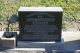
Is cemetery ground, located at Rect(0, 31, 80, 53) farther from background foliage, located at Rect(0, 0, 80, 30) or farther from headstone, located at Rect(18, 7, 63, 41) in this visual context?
background foliage, located at Rect(0, 0, 80, 30)

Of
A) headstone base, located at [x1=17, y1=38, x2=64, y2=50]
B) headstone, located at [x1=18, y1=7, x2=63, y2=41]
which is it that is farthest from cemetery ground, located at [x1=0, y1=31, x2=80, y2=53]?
headstone, located at [x1=18, y1=7, x2=63, y2=41]

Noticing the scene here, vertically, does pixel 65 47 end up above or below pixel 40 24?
below

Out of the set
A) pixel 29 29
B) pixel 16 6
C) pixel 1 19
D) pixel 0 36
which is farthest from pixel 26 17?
pixel 16 6

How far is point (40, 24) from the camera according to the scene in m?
8.47

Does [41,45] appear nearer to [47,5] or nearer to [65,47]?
[65,47]

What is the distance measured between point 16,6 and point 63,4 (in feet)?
5.44

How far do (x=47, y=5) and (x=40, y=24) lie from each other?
3.05 meters

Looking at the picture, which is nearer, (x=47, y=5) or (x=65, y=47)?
(x=65, y=47)

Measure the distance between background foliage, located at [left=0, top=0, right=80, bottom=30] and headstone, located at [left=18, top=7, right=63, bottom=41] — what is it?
2.01 m

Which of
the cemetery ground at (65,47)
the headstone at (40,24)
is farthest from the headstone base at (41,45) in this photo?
the headstone at (40,24)

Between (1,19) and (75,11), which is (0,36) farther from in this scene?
(75,11)

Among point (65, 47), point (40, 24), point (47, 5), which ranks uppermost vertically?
point (40, 24)

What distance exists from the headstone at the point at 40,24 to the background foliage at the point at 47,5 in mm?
2014

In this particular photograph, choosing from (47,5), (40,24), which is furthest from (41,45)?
(47,5)
